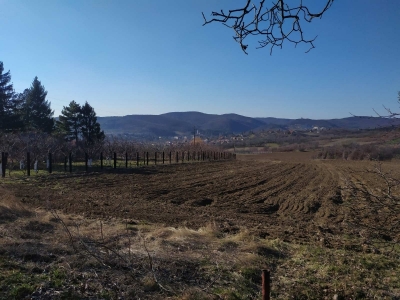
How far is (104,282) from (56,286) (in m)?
0.57

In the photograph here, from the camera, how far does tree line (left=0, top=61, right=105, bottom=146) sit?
118 ft

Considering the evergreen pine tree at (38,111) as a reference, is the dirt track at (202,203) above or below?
below

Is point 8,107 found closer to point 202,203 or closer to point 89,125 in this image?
point 89,125

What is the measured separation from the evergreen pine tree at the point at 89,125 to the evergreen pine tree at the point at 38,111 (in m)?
3.89

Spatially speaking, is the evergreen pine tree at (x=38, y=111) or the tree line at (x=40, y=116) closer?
the tree line at (x=40, y=116)

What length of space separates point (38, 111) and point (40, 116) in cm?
66

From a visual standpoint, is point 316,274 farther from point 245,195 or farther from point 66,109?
point 66,109

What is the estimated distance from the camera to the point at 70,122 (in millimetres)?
45594

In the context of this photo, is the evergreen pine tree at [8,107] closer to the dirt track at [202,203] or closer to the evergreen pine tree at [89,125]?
the evergreen pine tree at [89,125]

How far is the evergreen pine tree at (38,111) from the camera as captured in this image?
42000 mm

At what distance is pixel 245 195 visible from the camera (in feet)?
54.3

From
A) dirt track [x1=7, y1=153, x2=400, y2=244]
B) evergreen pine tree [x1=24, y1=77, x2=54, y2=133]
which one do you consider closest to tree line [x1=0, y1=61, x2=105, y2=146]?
evergreen pine tree [x1=24, y1=77, x2=54, y2=133]

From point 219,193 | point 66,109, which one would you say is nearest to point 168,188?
point 219,193

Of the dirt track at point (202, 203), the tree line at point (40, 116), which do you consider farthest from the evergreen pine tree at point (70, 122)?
the dirt track at point (202, 203)
